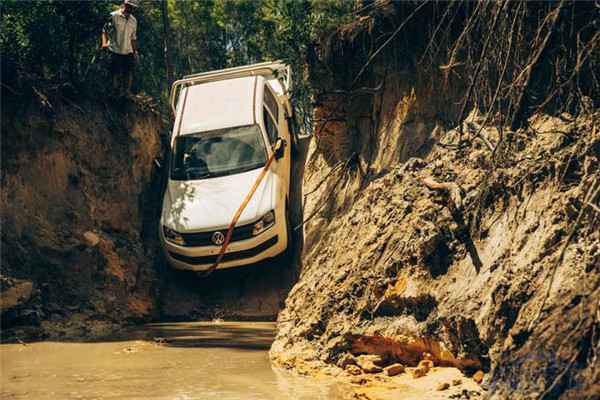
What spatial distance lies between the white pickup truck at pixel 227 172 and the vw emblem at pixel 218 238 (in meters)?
0.01

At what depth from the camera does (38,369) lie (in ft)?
38.4

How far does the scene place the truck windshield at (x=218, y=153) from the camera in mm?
16156

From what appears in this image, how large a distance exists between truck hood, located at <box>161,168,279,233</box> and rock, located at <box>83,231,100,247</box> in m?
1.04

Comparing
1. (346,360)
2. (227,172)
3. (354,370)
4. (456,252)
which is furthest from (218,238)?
(456,252)

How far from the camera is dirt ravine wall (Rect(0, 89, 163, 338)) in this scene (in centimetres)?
1473

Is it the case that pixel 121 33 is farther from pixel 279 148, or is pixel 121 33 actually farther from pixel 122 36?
pixel 279 148

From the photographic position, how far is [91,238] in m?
16.0

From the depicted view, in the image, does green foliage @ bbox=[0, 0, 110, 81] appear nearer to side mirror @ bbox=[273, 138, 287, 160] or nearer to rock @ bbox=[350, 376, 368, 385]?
side mirror @ bbox=[273, 138, 287, 160]

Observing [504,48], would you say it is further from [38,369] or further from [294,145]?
[294,145]

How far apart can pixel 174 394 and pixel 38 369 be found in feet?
6.63

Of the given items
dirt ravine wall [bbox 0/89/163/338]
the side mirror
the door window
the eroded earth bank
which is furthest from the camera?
the door window

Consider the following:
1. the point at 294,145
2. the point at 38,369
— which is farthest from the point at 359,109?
the point at 38,369

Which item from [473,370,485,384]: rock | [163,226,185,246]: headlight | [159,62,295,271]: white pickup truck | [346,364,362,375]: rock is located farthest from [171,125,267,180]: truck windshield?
[473,370,485,384]: rock

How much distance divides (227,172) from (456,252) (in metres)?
5.79
